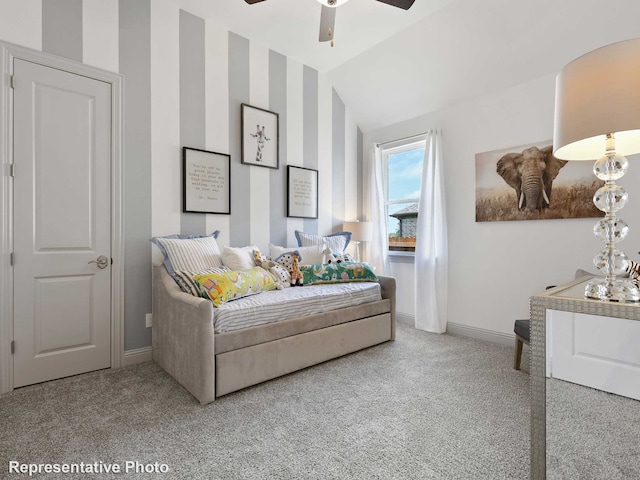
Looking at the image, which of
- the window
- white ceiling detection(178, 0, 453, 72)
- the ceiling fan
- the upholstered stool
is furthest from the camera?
the window

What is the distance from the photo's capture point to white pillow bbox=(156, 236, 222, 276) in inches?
104

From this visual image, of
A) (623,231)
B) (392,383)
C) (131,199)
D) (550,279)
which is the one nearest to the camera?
(623,231)

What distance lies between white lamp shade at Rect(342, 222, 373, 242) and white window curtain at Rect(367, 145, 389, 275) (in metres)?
0.22

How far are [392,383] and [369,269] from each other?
1.20 meters

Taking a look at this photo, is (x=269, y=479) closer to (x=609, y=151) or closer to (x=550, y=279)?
(x=609, y=151)

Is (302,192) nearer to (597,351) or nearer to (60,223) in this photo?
(60,223)

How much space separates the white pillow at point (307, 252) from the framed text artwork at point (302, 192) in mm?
523

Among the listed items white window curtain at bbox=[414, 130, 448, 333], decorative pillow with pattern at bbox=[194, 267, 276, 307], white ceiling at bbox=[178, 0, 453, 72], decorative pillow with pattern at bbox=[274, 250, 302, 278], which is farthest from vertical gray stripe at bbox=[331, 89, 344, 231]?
decorative pillow with pattern at bbox=[194, 267, 276, 307]

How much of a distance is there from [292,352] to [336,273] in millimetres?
958

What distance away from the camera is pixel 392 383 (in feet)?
7.63

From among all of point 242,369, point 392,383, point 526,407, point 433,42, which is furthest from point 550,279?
point 242,369

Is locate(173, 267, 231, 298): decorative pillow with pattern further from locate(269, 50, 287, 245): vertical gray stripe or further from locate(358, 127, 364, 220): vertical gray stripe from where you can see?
locate(358, 127, 364, 220): vertical gray stripe

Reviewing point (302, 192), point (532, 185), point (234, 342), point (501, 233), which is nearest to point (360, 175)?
point (302, 192)

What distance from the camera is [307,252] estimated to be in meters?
3.42
